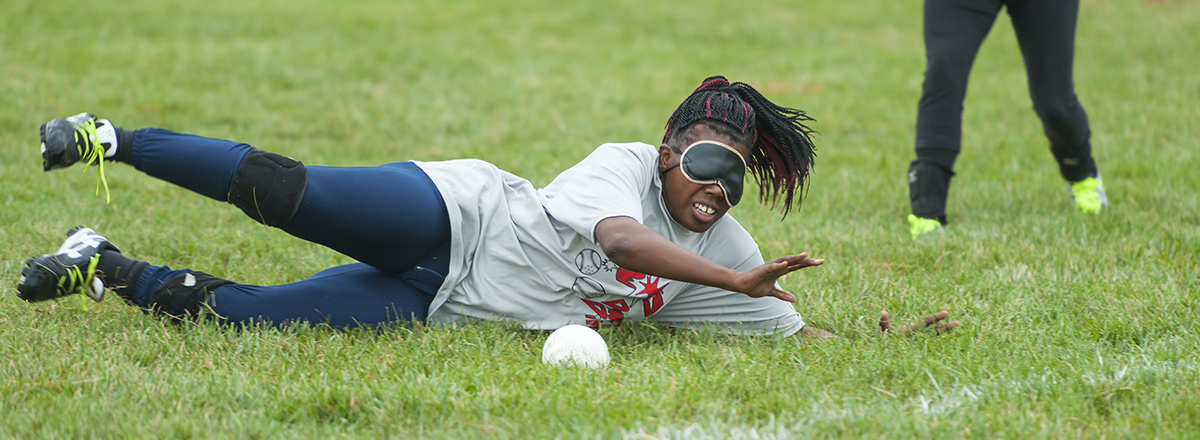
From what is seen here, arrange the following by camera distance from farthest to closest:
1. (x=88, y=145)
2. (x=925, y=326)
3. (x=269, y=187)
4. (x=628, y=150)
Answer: (x=925, y=326)
(x=628, y=150)
(x=88, y=145)
(x=269, y=187)

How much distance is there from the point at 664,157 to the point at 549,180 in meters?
3.13

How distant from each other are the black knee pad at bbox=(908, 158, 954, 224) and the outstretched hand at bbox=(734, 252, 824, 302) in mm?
2781

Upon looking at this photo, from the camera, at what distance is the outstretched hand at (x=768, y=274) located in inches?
109

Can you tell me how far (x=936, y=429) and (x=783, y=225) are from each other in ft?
9.66

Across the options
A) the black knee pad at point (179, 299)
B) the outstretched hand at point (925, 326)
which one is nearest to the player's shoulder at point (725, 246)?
the outstretched hand at point (925, 326)

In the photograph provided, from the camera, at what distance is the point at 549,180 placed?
6.49 meters

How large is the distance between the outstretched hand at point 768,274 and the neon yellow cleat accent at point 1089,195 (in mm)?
3608

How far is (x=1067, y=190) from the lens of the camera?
628 cm

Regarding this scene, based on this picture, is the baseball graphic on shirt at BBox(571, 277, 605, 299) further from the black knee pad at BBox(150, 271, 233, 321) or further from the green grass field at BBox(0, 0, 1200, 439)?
the black knee pad at BBox(150, 271, 233, 321)

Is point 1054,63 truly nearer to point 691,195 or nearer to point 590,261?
point 691,195

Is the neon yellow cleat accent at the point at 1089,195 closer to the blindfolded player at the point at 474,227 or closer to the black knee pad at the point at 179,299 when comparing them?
the blindfolded player at the point at 474,227

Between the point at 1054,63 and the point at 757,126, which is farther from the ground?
the point at 1054,63

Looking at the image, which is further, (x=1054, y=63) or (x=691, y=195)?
(x=1054, y=63)

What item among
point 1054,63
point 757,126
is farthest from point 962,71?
point 757,126
